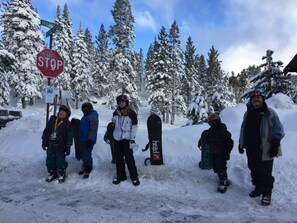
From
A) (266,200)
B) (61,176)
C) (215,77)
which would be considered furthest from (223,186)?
(215,77)

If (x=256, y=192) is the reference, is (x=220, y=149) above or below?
above

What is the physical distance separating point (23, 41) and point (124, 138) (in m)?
33.5

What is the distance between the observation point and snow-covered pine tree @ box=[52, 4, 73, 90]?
42.1 metres

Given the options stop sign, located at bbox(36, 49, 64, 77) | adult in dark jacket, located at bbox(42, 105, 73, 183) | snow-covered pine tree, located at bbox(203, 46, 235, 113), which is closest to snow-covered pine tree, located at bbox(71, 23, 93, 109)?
snow-covered pine tree, located at bbox(203, 46, 235, 113)

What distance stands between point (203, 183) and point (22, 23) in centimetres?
3486

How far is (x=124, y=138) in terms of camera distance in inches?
241

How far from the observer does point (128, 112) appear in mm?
6266

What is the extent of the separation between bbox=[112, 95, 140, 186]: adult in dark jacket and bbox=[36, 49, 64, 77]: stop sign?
3095 millimetres

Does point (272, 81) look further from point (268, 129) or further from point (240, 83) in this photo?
point (240, 83)


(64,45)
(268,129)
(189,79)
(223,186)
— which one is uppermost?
(64,45)

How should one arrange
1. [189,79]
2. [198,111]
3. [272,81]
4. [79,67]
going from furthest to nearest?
1. [189,79]
2. [79,67]
3. [272,81]
4. [198,111]

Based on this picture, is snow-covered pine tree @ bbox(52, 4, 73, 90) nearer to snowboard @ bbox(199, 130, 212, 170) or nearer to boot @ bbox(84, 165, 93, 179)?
boot @ bbox(84, 165, 93, 179)

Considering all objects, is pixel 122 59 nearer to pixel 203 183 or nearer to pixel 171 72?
pixel 171 72

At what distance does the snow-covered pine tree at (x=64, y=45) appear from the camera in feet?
138
